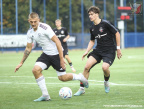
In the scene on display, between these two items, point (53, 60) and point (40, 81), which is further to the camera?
→ point (53, 60)

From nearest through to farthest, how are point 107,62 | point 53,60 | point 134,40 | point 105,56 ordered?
point 53,60
point 107,62
point 105,56
point 134,40

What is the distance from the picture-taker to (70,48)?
41.5m

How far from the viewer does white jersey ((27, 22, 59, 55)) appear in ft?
27.8

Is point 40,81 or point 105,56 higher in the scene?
point 105,56

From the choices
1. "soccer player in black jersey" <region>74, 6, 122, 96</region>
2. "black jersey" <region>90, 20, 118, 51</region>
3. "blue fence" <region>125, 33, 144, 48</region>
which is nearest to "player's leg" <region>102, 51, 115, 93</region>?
"soccer player in black jersey" <region>74, 6, 122, 96</region>

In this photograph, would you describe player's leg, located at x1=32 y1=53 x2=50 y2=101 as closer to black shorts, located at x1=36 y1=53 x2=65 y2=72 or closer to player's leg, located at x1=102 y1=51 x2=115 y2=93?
black shorts, located at x1=36 y1=53 x2=65 y2=72

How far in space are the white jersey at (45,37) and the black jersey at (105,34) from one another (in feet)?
4.72

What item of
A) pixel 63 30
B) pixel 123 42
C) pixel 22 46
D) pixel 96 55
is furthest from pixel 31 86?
pixel 123 42

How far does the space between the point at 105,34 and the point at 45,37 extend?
176 centimetres

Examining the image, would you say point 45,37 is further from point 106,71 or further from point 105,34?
point 106,71

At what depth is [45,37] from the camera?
8555 mm

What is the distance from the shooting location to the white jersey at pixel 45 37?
27.8ft

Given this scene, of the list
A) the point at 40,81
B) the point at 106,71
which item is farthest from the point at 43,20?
the point at 40,81

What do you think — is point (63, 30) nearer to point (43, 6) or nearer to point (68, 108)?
point (68, 108)
